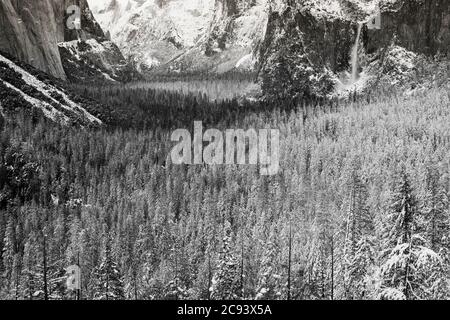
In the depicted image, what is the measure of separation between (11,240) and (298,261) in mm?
58068

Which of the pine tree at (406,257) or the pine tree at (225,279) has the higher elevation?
the pine tree at (406,257)

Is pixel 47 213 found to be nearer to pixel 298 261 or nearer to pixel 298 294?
pixel 298 261

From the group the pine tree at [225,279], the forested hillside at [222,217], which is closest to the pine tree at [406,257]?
the forested hillside at [222,217]

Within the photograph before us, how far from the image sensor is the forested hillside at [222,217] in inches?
1604

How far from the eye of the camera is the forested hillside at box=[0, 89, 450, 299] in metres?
40.8

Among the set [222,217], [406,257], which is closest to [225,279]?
[406,257]

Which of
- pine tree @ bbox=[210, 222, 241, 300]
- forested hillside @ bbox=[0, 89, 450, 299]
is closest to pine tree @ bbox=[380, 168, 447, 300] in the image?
forested hillside @ bbox=[0, 89, 450, 299]

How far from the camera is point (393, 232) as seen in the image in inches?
1041

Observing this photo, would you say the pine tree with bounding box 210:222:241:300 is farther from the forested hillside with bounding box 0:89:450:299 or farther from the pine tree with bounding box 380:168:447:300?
the pine tree with bounding box 380:168:447:300

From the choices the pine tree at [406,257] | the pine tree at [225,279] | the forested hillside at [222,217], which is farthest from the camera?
the pine tree at [225,279]

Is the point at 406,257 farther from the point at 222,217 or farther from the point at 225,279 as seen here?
the point at 222,217

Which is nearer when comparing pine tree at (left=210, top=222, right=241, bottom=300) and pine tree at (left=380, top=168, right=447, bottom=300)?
pine tree at (left=380, top=168, right=447, bottom=300)

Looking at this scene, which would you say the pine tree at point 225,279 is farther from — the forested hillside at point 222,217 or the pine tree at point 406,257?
the pine tree at point 406,257

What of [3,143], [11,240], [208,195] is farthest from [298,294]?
[3,143]
